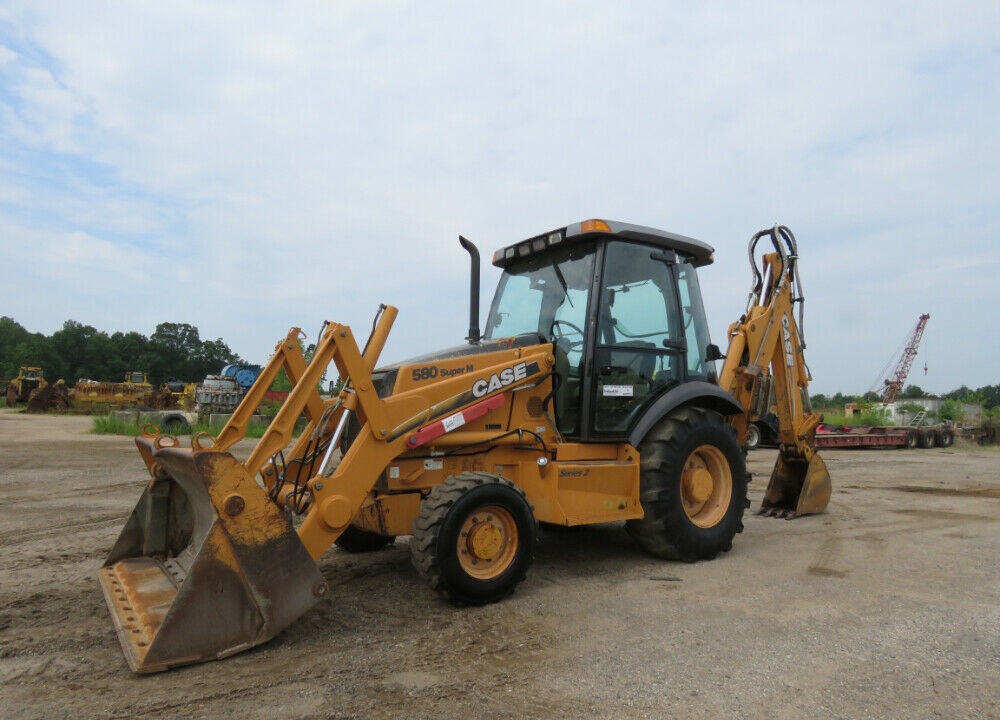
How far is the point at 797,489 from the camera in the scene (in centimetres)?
790

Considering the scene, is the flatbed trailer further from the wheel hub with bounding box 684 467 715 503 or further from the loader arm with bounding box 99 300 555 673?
the loader arm with bounding box 99 300 555 673

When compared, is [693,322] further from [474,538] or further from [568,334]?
[474,538]

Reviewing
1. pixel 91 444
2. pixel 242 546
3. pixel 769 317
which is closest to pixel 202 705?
pixel 242 546

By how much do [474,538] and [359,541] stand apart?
1903 millimetres

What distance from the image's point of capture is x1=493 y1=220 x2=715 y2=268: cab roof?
5523 millimetres

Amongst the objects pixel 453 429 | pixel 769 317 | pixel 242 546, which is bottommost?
pixel 242 546

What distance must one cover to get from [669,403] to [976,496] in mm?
7211

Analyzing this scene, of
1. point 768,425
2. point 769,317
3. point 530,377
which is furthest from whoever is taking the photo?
point 768,425

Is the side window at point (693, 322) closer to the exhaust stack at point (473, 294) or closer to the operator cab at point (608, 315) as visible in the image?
the operator cab at point (608, 315)

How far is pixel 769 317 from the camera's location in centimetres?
714

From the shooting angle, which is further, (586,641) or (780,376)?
(780,376)

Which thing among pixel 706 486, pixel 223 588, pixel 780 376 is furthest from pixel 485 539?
pixel 780 376

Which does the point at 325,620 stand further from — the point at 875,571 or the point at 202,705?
the point at 875,571

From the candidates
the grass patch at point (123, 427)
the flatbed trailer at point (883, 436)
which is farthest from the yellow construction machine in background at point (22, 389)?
the flatbed trailer at point (883, 436)
